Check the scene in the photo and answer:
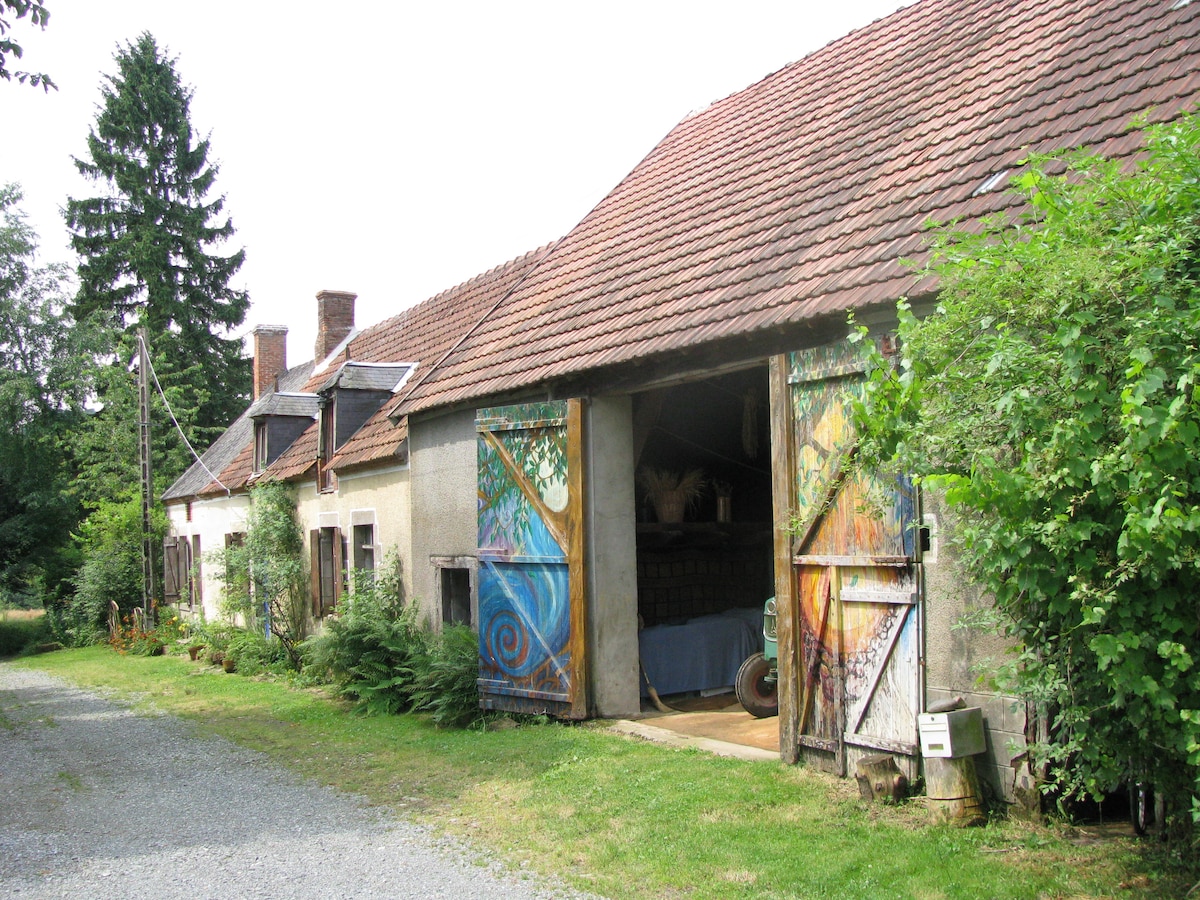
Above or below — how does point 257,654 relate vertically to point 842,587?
below

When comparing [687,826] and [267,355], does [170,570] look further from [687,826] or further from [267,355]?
[687,826]

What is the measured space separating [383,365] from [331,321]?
26.1 ft

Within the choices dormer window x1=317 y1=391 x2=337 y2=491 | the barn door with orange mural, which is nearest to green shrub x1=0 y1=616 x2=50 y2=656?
dormer window x1=317 y1=391 x2=337 y2=491

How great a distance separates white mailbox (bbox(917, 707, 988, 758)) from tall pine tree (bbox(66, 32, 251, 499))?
33.5 m

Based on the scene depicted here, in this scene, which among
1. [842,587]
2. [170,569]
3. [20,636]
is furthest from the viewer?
[20,636]

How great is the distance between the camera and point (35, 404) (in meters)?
32.1

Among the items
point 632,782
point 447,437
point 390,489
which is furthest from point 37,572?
point 632,782

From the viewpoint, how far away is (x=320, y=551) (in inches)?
664

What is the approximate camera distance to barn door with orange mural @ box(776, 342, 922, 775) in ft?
22.2

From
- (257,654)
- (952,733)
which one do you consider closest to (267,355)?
(257,654)

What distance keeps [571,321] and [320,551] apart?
804 centimetres

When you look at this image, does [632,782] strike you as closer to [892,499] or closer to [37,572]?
[892,499]

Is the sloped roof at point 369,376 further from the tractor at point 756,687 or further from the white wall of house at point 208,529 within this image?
the tractor at point 756,687

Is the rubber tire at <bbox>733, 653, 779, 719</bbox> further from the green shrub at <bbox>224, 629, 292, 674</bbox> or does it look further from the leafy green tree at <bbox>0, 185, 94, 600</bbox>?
the leafy green tree at <bbox>0, 185, 94, 600</bbox>
